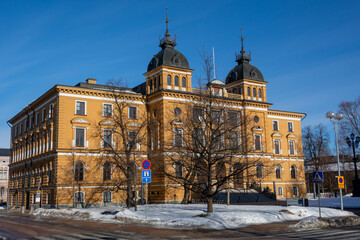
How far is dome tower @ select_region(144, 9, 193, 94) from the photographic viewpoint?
4932 cm

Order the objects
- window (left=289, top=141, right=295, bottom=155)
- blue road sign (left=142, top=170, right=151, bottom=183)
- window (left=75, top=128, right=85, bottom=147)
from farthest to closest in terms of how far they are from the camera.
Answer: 1. window (left=289, top=141, right=295, bottom=155)
2. window (left=75, top=128, right=85, bottom=147)
3. blue road sign (left=142, top=170, right=151, bottom=183)

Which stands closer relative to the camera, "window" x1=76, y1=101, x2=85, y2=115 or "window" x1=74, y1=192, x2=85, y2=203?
"window" x1=74, y1=192, x2=85, y2=203

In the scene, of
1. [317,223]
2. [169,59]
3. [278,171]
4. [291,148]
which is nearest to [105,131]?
[169,59]

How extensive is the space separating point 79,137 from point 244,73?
26707mm

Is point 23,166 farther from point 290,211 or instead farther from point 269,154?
point 290,211

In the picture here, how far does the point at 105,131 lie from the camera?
48281mm

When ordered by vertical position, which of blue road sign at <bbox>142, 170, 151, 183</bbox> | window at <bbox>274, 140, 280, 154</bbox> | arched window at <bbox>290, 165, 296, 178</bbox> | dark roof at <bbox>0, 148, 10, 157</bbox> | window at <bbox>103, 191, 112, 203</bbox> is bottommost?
window at <bbox>103, 191, 112, 203</bbox>

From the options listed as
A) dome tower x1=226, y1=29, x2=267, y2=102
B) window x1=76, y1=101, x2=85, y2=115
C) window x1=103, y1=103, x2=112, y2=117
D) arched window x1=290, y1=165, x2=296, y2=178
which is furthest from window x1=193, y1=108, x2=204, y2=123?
arched window x1=290, y1=165, x2=296, y2=178

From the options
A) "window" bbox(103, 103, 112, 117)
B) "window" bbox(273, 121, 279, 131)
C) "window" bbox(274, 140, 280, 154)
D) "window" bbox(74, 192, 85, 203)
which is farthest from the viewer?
"window" bbox(273, 121, 279, 131)

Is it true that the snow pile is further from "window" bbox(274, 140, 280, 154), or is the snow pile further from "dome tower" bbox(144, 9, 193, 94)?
"window" bbox(274, 140, 280, 154)

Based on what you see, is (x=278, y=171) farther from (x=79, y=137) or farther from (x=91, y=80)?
(x=91, y=80)

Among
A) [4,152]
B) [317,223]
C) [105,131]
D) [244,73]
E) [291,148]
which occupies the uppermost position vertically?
[244,73]

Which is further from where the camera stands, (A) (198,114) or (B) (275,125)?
(B) (275,125)

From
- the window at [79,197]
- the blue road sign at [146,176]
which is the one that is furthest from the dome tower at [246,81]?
the blue road sign at [146,176]
